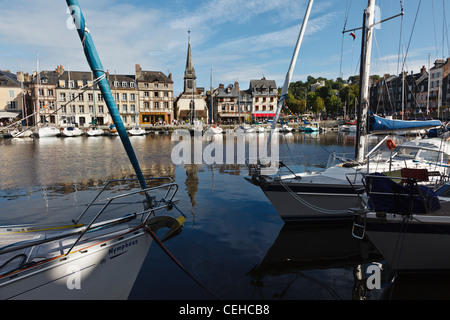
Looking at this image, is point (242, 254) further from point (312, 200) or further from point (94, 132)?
point (94, 132)

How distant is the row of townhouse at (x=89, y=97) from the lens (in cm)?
7112

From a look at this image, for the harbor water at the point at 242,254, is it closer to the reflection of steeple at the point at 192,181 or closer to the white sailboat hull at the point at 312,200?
the reflection of steeple at the point at 192,181

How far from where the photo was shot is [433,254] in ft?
25.0

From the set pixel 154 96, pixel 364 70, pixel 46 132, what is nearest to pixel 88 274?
pixel 364 70

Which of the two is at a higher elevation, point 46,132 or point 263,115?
point 263,115

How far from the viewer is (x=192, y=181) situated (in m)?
20.1

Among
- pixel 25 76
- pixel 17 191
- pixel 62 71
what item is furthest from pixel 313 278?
pixel 25 76

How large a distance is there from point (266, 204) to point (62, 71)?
78.2 metres

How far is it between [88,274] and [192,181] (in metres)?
14.4

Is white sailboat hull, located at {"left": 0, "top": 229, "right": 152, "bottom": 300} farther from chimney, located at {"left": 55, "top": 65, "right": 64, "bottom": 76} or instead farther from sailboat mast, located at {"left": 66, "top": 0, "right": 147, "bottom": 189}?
chimney, located at {"left": 55, "top": 65, "right": 64, "bottom": 76}

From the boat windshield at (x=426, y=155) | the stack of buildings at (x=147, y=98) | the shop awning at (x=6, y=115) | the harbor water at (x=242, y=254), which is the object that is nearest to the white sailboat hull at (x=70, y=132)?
the stack of buildings at (x=147, y=98)

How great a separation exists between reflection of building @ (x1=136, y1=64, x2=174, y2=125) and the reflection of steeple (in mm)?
54206
